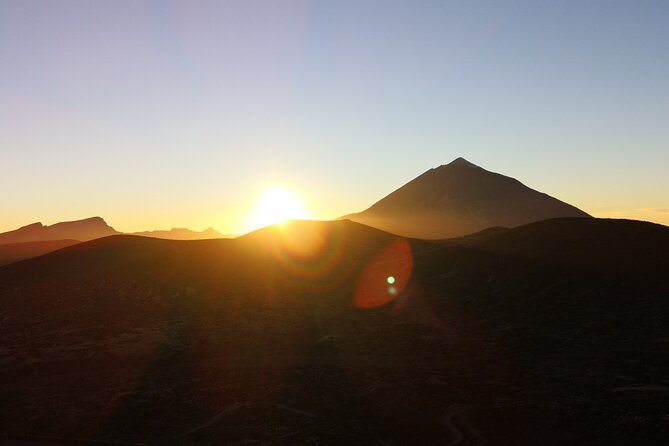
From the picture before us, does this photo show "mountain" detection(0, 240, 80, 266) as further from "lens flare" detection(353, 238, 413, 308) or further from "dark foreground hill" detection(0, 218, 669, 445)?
"lens flare" detection(353, 238, 413, 308)

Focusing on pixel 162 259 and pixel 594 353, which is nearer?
pixel 594 353

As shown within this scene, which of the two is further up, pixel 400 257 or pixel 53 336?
pixel 400 257

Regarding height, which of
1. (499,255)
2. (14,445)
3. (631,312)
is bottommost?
(14,445)

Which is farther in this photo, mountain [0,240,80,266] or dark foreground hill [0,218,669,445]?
mountain [0,240,80,266]

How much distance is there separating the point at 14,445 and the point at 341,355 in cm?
2246

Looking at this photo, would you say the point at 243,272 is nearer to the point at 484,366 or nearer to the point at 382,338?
the point at 382,338

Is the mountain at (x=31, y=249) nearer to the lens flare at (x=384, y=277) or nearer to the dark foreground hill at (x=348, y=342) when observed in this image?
the dark foreground hill at (x=348, y=342)

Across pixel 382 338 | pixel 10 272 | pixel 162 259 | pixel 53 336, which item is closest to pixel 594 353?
pixel 382 338

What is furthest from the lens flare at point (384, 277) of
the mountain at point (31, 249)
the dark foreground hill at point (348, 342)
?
the mountain at point (31, 249)

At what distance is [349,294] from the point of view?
213ft

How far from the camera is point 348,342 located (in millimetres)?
46531

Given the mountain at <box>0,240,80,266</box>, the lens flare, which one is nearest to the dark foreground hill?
the lens flare

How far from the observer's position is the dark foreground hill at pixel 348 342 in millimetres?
28312

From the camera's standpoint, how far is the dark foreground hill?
2831 cm
